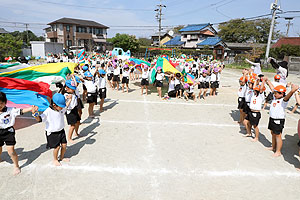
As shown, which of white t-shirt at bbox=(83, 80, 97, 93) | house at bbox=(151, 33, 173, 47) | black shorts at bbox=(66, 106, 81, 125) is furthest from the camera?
house at bbox=(151, 33, 173, 47)

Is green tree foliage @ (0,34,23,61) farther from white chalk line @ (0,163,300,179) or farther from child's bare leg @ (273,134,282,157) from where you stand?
child's bare leg @ (273,134,282,157)

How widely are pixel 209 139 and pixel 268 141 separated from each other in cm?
159

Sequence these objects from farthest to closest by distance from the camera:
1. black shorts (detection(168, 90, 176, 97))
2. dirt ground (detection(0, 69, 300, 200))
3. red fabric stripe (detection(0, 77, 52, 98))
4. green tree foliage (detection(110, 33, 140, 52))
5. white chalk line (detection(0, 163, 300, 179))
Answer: green tree foliage (detection(110, 33, 140, 52)) < black shorts (detection(168, 90, 176, 97)) < red fabric stripe (detection(0, 77, 52, 98)) < white chalk line (detection(0, 163, 300, 179)) < dirt ground (detection(0, 69, 300, 200))

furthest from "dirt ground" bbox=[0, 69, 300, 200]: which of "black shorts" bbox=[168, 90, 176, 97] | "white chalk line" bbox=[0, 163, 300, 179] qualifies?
"black shorts" bbox=[168, 90, 176, 97]

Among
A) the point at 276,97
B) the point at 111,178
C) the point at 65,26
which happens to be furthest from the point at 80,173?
the point at 65,26

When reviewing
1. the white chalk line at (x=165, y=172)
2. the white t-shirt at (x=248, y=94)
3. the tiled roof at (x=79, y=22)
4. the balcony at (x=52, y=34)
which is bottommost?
the white chalk line at (x=165, y=172)

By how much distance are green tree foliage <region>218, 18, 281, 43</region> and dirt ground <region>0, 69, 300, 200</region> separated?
4276 centimetres

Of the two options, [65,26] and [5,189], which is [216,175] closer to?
[5,189]

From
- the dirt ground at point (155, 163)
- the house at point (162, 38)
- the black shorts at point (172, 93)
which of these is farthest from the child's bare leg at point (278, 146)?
the house at point (162, 38)

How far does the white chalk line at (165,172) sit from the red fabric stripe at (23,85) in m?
2.51

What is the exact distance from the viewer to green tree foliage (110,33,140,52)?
3523 centimetres

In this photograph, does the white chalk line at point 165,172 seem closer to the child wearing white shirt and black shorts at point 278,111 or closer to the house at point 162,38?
the child wearing white shirt and black shorts at point 278,111

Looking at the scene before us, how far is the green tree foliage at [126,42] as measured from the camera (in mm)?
35231

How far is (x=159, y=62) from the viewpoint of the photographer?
31.9ft
